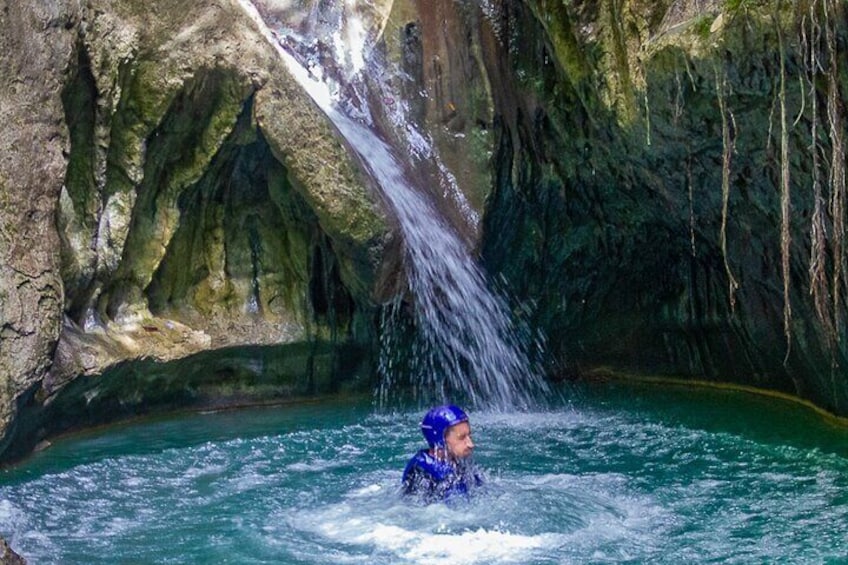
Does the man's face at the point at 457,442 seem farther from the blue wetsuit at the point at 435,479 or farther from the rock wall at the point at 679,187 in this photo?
the rock wall at the point at 679,187

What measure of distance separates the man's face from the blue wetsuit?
66mm

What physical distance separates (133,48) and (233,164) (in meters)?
1.57

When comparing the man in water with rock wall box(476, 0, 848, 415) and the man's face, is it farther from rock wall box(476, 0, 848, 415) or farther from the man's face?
rock wall box(476, 0, 848, 415)

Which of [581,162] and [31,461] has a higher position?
[581,162]

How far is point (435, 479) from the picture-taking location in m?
7.17

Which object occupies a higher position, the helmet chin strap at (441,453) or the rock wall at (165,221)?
the rock wall at (165,221)

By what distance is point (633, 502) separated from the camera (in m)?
7.25

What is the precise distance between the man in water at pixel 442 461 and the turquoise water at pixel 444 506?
12 centimetres

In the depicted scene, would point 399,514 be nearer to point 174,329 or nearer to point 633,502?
point 633,502

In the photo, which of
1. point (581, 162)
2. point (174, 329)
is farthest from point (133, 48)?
point (581, 162)

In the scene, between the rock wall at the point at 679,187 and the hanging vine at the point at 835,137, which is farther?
the rock wall at the point at 679,187

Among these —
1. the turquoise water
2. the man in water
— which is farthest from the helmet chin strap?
the turquoise water

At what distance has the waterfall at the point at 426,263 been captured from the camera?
426 inches

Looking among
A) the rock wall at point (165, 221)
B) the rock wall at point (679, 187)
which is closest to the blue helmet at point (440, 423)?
Answer: the rock wall at point (679, 187)
